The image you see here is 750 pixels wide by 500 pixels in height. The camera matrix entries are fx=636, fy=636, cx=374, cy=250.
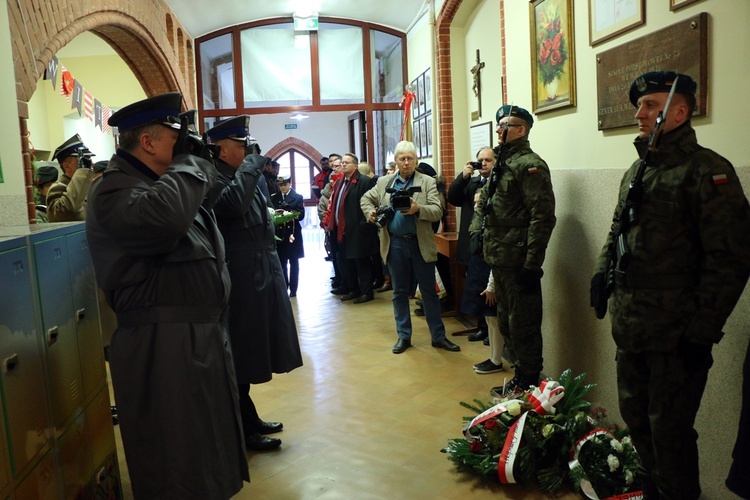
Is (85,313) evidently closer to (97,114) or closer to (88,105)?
(88,105)

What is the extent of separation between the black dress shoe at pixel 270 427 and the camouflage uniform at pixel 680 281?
191cm

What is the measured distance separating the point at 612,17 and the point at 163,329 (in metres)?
2.44

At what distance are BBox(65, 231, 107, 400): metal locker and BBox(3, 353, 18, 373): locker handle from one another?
534 millimetres

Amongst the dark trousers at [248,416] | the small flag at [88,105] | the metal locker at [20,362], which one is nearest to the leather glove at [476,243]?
the dark trousers at [248,416]

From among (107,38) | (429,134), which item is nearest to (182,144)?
(107,38)

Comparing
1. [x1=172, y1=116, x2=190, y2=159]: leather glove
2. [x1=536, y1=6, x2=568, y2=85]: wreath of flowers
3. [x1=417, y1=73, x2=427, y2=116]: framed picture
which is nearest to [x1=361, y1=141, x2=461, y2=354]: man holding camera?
[x1=536, y1=6, x2=568, y2=85]: wreath of flowers

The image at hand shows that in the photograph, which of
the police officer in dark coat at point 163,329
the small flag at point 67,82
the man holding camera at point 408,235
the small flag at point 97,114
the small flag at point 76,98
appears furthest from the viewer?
the small flag at point 97,114

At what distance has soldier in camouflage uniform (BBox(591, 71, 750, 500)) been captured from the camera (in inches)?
77.4

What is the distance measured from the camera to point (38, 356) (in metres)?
1.91

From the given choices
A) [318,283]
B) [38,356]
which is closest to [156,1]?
[318,283]

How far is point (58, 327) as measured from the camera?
2096 millimetres

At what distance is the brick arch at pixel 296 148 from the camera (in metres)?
15.9

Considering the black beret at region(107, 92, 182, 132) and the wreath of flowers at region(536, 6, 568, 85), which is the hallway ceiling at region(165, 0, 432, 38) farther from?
the black beret at region(107, 92, 182, 132)

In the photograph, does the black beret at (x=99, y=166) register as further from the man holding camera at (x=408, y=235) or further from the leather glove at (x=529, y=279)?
the leather glove at (x=529, y=279)
